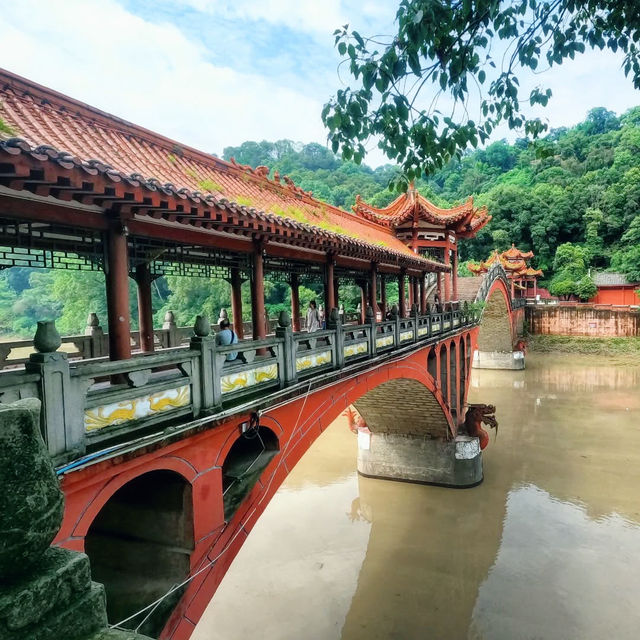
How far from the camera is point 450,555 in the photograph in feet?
42.2

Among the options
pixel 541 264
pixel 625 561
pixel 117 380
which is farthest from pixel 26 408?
pixel 541 264

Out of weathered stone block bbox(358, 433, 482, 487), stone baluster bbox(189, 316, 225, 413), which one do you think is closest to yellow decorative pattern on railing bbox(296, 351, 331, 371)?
stone baluster bbox(189, 316, 225, 413)

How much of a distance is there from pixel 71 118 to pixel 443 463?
1488 cm

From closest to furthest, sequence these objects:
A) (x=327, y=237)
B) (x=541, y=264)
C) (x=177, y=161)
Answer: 1. (x=327, y=237)
2. (x=177, y=161)
3. (x=541, y=264)

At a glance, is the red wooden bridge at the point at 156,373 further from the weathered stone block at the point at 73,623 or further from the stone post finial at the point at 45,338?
the weathered stone block at the point at 73,623

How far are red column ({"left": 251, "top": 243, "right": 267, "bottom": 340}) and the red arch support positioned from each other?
1305 millimetres

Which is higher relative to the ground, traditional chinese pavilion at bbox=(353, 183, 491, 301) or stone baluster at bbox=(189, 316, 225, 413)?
traditional chinese pavilion at bbox=(353, 183, 491, 301)

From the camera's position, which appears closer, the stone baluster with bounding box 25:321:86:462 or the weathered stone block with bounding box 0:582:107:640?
the weathered stone block with bounding box 0:582:107:640

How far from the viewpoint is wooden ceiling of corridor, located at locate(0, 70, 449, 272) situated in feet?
11.7

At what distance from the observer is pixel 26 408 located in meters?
1.43

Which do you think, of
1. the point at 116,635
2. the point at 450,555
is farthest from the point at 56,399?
the point at 450,555

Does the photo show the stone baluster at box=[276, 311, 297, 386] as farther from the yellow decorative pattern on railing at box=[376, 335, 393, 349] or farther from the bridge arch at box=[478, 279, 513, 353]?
the bridge arch at box=[478, 279, 513, 353]

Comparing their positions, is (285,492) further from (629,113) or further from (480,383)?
(629,113)

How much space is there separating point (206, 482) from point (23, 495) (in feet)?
13.2
